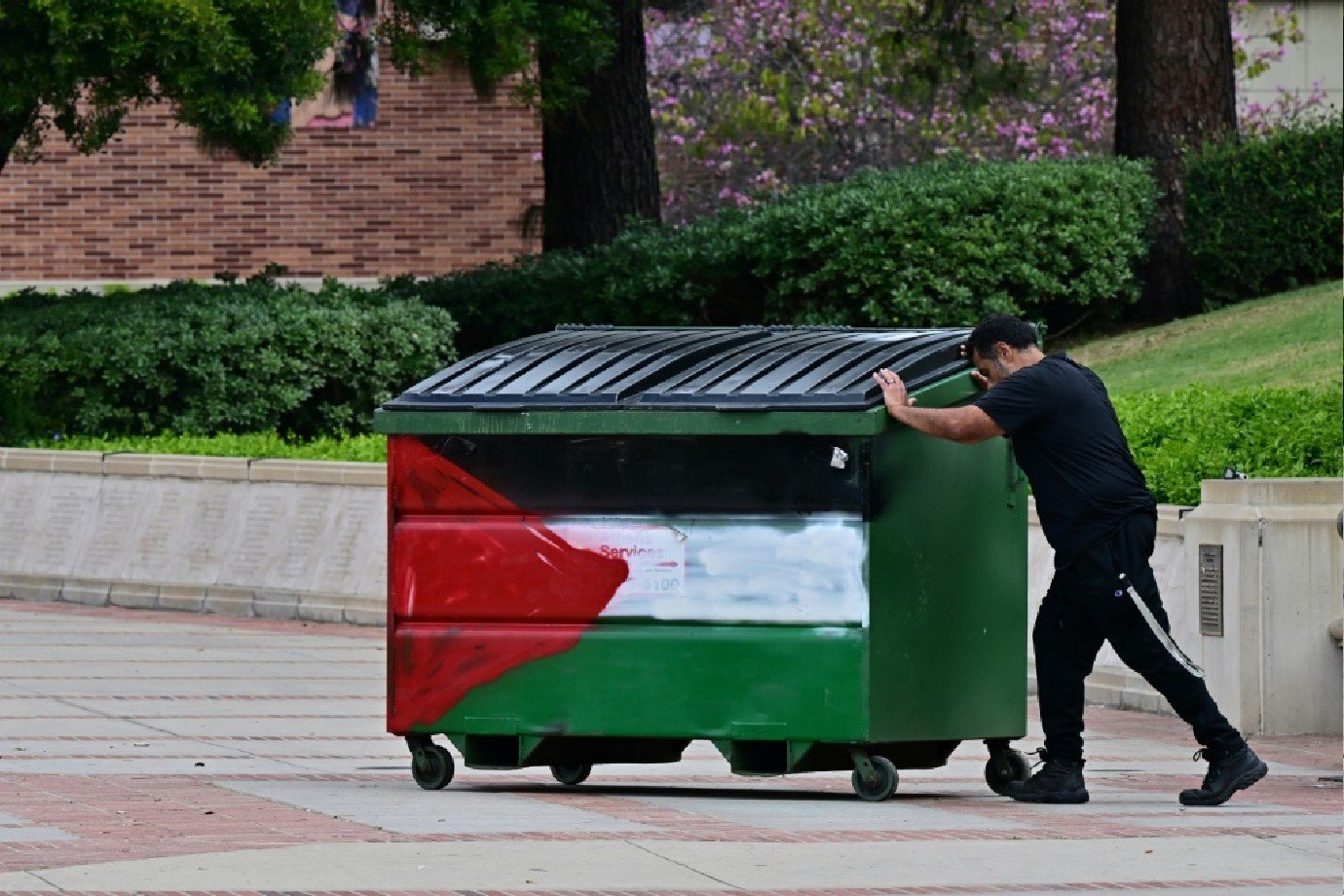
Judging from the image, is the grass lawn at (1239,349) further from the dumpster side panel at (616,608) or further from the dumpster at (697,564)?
the dumpster side panel at (616,608)

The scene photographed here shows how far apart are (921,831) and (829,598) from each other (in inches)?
36.7

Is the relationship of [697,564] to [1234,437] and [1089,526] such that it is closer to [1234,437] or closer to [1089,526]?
[1089,526]

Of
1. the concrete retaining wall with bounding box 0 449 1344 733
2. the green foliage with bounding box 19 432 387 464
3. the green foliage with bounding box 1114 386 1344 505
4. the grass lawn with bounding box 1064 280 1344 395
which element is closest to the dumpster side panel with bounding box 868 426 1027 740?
the concrete retaining wall with bounding box 0 449 1344 733

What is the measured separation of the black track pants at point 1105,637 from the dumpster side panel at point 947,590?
319mm

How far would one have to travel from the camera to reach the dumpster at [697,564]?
8336mm

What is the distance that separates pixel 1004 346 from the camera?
336 inches

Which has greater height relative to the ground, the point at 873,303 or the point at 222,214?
the point at 222,214

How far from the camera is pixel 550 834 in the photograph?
7539 mm

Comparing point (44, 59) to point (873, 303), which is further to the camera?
point (873, 303)

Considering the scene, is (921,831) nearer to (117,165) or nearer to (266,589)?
(266,589)

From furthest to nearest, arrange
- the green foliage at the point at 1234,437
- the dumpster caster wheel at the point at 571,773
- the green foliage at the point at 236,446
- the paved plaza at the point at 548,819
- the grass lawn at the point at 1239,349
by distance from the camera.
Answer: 1. the grass lawn at the point at 1239,349
2. the green foliage at the point at 236,446
3. the green foliage at the point at 1234,437
4. the dumpster caster wheel at the point at 571,773
5. the paved plaza at the point at 548,819

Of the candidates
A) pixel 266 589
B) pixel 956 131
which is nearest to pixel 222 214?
pixel 956 131

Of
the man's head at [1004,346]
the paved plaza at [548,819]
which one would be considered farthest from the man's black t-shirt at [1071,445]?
the paved plaza at [548,819]

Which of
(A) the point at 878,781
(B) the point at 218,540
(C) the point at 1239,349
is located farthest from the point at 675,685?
(C) the point at 1239,349
